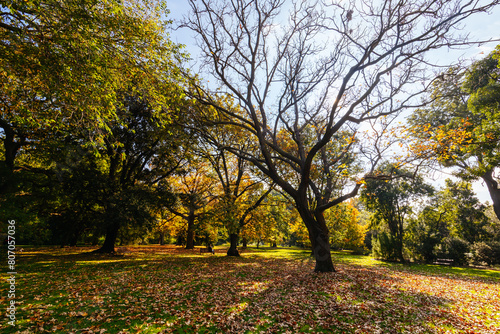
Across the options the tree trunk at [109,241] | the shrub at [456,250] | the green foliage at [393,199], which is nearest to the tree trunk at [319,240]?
the green foliage at [393,199]

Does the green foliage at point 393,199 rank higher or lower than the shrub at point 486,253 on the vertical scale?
higher

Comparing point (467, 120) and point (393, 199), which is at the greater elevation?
point (467, 120)

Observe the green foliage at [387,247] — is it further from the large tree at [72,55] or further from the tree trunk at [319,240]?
the large tree at [72,55]

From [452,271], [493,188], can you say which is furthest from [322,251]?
[493,188]

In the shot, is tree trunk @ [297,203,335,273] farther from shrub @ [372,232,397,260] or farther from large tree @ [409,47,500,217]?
shrub @ [372,232,397,260]

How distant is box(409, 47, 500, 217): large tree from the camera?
10086 mm

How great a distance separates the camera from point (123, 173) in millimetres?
19891

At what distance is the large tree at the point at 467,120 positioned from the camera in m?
10.1

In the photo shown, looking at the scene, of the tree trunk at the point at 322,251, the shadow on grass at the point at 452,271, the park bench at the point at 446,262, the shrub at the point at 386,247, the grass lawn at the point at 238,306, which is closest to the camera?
the grass lawn at the point at 238,306

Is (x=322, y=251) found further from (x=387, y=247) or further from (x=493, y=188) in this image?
(x=493, y=188)

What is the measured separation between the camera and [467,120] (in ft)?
48.7

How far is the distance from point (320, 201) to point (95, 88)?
1285cm

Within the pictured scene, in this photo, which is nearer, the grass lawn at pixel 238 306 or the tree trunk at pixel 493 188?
the grass lawn at pixel 238 306

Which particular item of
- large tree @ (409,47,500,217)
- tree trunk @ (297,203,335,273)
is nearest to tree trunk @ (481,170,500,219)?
large tree @ (409,47,500,217)
